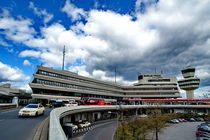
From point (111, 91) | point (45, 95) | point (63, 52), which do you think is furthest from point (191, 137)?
point (63, 52)

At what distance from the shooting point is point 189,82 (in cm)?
10225

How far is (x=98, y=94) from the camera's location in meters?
80.2

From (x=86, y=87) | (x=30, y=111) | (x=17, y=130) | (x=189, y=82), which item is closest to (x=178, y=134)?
(x=30, y=111)

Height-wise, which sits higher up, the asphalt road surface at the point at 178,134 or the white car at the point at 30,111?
the white car at the point at 30,111

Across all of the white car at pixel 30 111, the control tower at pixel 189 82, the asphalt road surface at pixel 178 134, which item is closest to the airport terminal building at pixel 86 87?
the control tower at pixel 189 82

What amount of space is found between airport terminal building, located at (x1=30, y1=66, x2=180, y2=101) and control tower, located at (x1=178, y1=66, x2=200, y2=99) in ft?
35.7

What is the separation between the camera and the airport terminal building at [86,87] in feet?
176

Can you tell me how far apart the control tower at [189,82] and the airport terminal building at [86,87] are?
35.7ft

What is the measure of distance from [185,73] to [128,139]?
96.4m

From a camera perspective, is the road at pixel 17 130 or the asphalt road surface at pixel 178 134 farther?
the asphalt road surface at pixel 178 134

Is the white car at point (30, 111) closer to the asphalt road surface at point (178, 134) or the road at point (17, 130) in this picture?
the road at point (17, 130)

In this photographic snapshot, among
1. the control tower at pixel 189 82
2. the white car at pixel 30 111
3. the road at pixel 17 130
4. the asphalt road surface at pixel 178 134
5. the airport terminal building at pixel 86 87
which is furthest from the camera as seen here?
the control tower at pixel 189 82

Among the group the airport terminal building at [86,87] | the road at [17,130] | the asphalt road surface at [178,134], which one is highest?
the airport terminal building at [86,87]

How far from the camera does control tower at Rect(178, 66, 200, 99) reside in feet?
330
